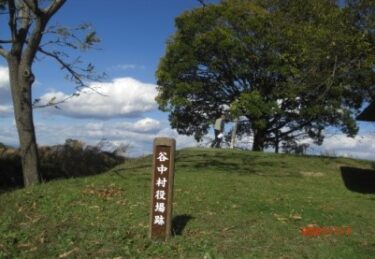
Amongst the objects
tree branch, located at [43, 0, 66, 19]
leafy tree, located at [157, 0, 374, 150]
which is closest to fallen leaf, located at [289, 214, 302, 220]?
tree branch, located at [43, 0, 66, 19]

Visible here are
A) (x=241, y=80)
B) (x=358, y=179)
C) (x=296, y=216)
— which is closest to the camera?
(x=296, y=216)

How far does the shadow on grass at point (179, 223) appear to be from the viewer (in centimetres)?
938

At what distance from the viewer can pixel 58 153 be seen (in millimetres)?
20344

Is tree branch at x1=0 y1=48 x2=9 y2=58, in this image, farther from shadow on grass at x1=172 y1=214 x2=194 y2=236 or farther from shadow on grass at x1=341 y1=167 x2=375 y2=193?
shadow on grass at x1=341 y1=167 x2=375 y2=193

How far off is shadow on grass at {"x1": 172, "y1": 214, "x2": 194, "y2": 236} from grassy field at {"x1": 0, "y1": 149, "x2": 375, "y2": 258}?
25 millimetres

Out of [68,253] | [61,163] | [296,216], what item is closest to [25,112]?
[68,253]

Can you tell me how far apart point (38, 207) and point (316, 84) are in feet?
32.1

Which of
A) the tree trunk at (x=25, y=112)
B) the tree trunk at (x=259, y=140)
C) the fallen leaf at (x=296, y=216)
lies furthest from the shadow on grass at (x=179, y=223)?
the tree trunk at (x=259, y=140)

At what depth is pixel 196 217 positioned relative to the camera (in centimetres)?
1021

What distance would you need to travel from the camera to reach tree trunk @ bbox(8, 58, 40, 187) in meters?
13.8

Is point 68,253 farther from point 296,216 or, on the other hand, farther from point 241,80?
point 241,80

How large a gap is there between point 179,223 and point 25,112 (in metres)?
5.57

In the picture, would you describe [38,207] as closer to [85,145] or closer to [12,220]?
[12,220]

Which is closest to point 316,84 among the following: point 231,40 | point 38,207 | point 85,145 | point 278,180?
point 278,180
